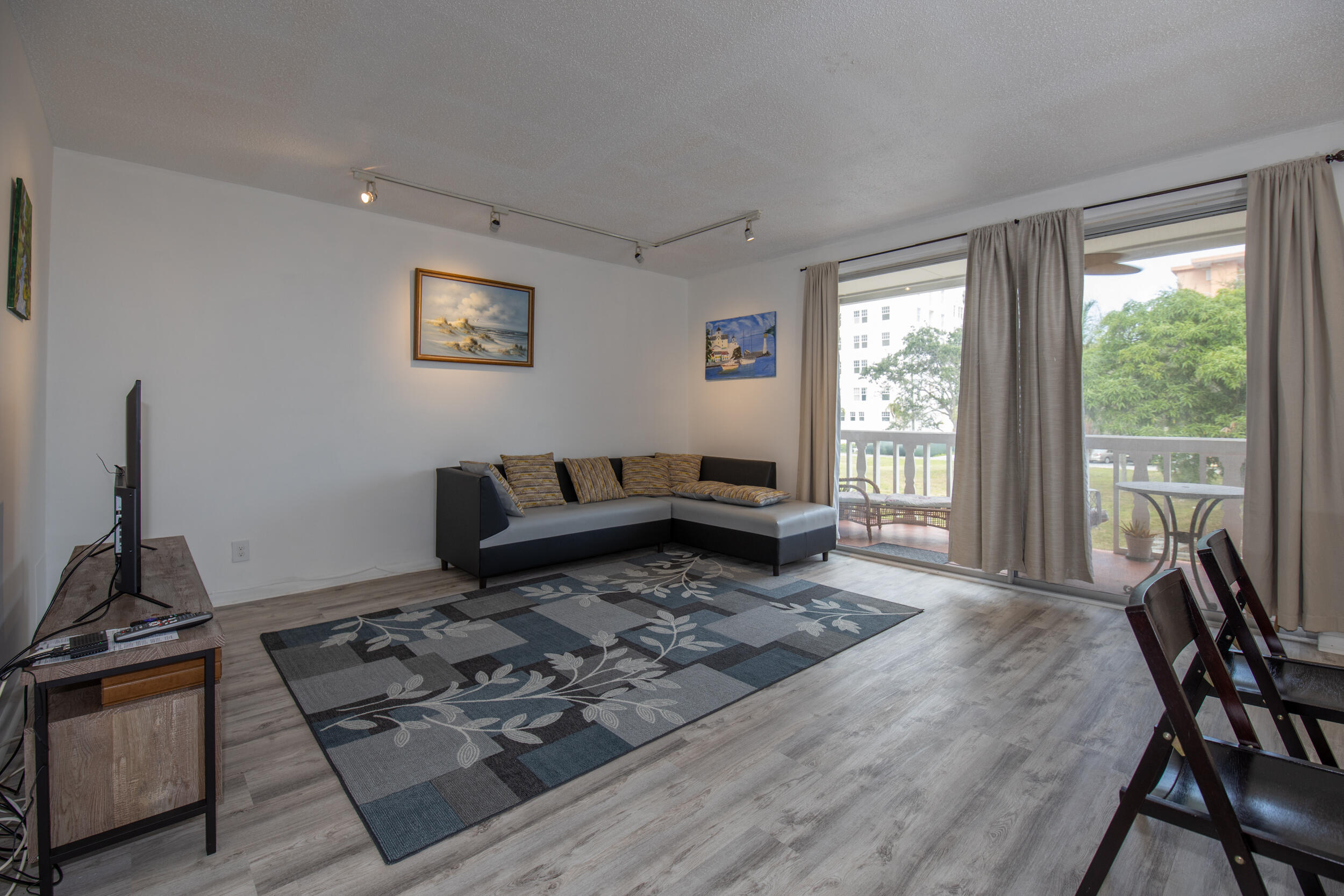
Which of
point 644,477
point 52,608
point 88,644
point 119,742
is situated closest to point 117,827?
point 119,742

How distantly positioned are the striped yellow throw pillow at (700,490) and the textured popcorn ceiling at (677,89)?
2.34 m

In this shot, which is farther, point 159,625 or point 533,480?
point 533,480

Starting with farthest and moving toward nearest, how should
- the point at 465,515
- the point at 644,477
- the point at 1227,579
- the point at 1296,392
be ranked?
the point at 644,477 < the point at 465,515 < the point at 1296,392 < the point at 1227,579

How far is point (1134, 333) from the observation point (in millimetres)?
3748

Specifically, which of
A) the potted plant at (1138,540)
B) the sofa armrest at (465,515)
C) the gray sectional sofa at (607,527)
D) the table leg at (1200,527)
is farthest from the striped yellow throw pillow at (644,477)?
the table leg at (1200,527)

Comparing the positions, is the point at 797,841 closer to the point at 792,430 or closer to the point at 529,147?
the point at 529,147

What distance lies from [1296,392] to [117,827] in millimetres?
4938

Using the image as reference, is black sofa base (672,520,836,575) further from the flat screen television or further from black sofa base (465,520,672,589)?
the flat screen television

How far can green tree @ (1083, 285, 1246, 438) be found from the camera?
3428mm

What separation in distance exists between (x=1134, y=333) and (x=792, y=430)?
2518 millimetres

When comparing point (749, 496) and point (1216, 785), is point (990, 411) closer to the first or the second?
point (749, 496)

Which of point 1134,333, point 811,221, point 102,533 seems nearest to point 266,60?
point 102,533

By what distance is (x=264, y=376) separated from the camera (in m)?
3.87

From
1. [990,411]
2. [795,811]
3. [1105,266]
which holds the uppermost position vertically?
[1105,266]
